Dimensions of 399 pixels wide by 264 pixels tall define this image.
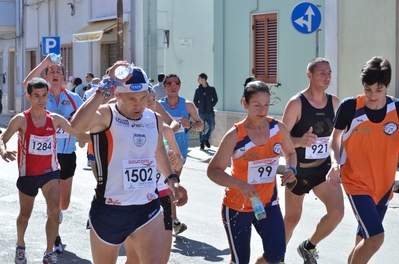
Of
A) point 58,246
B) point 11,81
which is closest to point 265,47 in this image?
point 58,246

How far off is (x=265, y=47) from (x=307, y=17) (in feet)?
15.5

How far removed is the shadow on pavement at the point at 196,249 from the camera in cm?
813

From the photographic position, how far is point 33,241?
896cm

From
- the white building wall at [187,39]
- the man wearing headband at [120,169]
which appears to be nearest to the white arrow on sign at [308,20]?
the man wearing headband at [120,169]

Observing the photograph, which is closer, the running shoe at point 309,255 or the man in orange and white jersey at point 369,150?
the man in orange and white jersey at point 369,150

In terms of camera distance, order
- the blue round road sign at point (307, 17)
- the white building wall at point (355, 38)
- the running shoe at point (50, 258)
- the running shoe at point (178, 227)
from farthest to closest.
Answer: the white building wall at point (355, 38) < the blue round road sign at point (307, 17) < the running shoe at point (178, 227) < the running shoe at point (50, 258)

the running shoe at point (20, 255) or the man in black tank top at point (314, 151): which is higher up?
the man in black tank top at point (314, 151)

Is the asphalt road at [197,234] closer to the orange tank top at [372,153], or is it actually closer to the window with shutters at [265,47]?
the orange tank top at [372,153]

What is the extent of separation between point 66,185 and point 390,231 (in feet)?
12.5

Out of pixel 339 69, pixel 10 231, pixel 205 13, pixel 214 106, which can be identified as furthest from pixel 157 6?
pixel 10 231

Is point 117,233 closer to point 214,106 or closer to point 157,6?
point 214,106

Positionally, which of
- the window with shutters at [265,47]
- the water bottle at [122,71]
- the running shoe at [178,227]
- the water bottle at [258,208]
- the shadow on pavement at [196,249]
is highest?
the window with shutters at [265,47]

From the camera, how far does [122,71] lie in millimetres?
5367

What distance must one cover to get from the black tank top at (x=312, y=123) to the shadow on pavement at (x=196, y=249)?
1403mm
